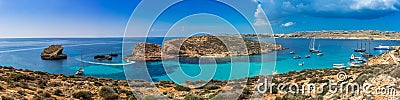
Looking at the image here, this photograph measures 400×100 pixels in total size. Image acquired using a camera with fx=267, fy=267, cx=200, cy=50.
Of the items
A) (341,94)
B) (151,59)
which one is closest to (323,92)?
(341,94)

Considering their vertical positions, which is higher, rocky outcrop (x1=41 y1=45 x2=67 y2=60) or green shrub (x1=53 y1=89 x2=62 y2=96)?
green shrub (x1=53 y1=89 x2=62 y2=96)

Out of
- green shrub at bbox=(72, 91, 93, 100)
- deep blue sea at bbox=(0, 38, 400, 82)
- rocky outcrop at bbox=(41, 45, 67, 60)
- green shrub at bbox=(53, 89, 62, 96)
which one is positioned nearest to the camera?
green shrub at bbox=(72, 91, 93, 100)

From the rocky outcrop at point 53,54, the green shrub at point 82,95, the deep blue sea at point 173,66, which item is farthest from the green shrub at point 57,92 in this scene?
the rocky outcrop at point 53,54

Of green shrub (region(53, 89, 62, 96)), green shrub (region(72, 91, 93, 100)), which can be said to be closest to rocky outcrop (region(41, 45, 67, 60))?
green shrub (region(53, 89, 62, 96))

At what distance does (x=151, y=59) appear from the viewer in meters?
62.0

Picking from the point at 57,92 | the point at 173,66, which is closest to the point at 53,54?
the point at 57,92

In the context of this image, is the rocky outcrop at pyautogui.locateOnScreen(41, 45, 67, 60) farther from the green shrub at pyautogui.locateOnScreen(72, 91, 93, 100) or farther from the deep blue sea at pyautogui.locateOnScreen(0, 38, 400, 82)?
the green shrub at pyautogui.locateOnScreen(72, 91, 93, 100)

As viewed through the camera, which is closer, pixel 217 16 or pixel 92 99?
pixel 217 16

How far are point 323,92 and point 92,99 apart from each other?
8215 millimetres

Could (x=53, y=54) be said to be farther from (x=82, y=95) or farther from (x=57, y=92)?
(x=82, y=95)

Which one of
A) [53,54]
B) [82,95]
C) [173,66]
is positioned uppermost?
[173,66]

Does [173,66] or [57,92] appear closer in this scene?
[57,92]

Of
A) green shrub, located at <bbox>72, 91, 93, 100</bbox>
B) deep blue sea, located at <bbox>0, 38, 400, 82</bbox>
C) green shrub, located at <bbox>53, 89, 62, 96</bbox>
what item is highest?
green shrub, located at <bbox>53, 89, 62, 96</bbox>

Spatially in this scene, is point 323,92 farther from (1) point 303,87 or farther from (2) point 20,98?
(2) point 20,98
